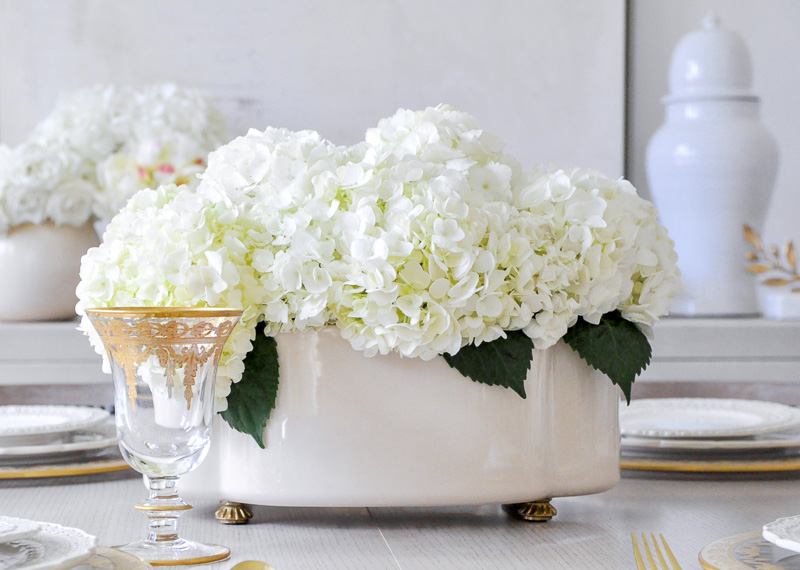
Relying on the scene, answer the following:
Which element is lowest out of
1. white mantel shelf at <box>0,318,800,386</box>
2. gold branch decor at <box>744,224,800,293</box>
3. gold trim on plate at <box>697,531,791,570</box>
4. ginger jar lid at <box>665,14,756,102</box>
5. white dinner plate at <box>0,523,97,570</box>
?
white mantel shelf at <box>0,318,800,386</box>

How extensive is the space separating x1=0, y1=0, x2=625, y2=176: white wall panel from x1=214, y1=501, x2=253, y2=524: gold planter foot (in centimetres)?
166

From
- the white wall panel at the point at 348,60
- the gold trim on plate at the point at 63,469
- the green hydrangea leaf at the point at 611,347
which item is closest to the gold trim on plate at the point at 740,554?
the green hydrangea leaf at the point at 611,347

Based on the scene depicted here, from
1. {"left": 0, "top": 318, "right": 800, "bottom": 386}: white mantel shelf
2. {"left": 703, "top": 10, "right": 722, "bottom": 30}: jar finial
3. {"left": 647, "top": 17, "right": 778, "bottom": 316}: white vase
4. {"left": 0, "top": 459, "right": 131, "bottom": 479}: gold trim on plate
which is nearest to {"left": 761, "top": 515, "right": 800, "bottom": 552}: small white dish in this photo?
{"left": 0, "top": 459, "right": 131, "bottom": 479}: gold trim on plate

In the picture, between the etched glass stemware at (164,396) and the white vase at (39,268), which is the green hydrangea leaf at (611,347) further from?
the white vase at (39,268)

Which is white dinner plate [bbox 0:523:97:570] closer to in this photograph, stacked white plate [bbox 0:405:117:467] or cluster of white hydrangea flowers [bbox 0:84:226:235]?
stacked white plate [bbox 0:405:117:467]

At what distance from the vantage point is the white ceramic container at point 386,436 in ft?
2.13

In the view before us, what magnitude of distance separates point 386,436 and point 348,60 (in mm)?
1758

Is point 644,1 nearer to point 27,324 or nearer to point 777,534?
point 27,324

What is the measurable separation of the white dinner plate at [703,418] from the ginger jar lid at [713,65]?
3.69 feet

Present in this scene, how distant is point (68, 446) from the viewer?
0.85 m

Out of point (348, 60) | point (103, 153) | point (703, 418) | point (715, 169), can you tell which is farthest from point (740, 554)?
point (348, 60)

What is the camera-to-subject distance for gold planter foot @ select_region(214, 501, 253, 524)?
0.68m

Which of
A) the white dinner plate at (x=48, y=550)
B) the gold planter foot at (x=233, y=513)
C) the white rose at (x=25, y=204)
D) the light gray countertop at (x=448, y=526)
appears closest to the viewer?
the white dinner plate at (x=48, y=550)

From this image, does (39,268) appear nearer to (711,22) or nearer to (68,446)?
(68,446)
